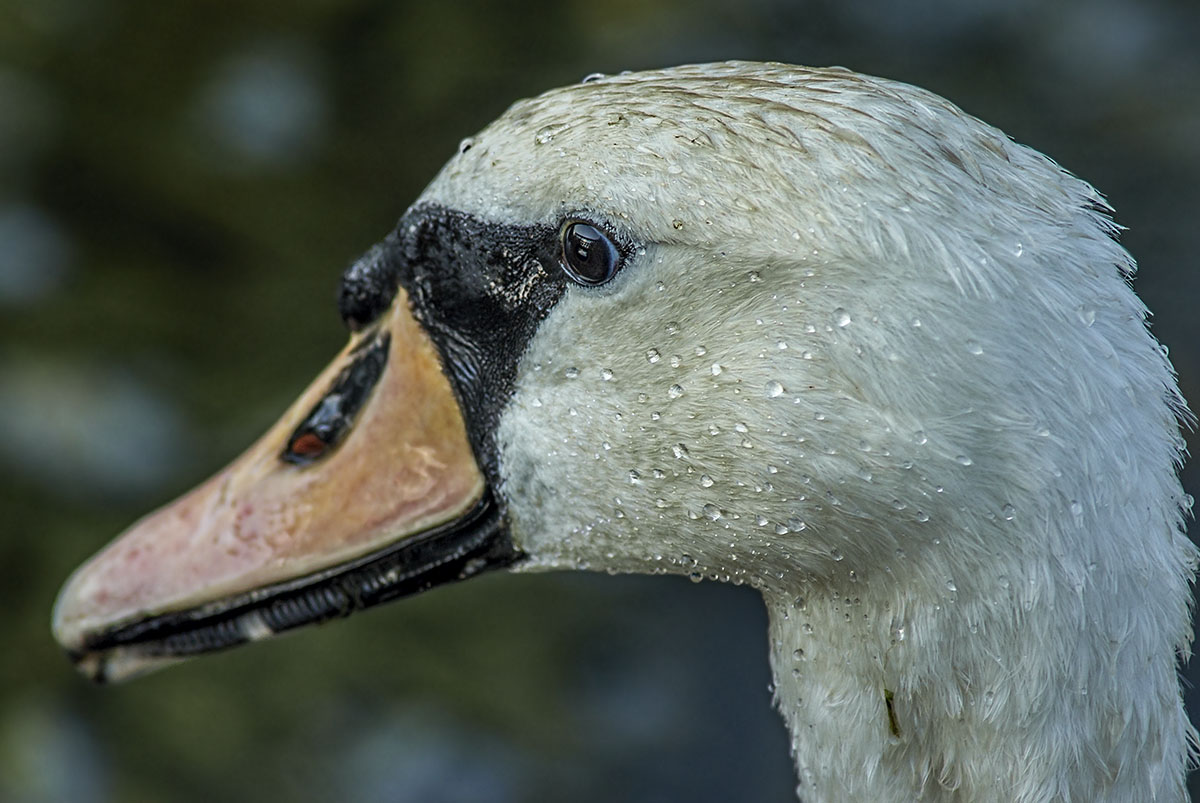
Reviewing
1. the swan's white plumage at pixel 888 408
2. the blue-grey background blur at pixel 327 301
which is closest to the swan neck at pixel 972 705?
the swan's white plumage at pixel 888 408

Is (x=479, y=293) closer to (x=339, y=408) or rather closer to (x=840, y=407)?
(x=339, y=408)

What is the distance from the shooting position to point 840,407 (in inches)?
54.0

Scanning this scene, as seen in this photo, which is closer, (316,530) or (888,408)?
(888,408)

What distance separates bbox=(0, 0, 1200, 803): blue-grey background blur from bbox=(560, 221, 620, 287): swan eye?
2.71 m

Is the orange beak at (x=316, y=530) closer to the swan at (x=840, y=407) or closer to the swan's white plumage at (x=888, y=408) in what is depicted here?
the swan at (x=840, y=407)

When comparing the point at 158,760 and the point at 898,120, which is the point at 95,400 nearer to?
the point at 158,760

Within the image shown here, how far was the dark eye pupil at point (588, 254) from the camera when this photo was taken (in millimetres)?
1478

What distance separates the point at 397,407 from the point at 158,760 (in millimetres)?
2610

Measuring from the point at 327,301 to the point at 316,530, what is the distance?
308 centimetres

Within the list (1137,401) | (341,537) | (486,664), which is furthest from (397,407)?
(486,664)

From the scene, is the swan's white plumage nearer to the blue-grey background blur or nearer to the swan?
the swan

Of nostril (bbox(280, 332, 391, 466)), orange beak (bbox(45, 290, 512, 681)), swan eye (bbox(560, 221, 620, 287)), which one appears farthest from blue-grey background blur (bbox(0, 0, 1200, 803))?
swan eye (bbox(560, 221, 620, 287))

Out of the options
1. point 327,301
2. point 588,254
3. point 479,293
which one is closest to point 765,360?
point 588,254

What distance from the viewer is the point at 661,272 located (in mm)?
1458
